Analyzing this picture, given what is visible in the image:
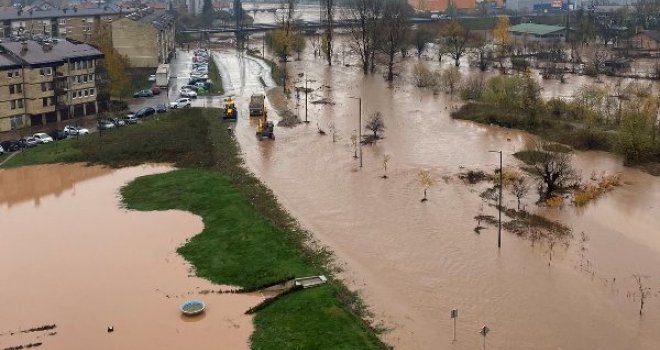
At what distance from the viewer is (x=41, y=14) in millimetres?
44219

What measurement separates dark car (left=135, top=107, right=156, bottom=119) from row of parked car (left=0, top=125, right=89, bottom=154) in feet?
9.07

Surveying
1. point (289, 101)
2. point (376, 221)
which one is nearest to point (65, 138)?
point (289, 101)

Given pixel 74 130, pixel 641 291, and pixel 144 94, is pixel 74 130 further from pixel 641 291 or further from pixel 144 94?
pixel 641 291

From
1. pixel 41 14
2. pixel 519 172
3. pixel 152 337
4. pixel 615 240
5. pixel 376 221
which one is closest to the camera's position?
pixel 152 337

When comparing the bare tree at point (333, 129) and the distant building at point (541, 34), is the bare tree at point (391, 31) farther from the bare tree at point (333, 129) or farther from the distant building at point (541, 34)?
the distant building at point (541, 34)

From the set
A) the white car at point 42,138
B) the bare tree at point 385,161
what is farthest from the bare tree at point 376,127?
the white car at point 42,138

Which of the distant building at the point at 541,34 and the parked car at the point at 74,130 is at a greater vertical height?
the distant building at the point at 541,34

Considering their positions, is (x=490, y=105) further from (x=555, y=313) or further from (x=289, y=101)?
(x=555, y=313)

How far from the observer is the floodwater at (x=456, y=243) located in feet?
40.0

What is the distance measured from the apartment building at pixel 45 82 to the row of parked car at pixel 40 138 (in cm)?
146

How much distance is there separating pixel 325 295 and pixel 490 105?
17.6 m

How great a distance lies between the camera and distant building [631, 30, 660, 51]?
50.6m

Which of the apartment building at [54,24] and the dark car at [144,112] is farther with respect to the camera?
the apartment building at [54,24]

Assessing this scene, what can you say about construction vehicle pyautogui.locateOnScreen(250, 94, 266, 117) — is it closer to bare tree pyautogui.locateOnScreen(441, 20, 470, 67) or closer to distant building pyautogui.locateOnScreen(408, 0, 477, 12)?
bare tree pyautogui.locateOnScreen(441, 20, 470, 67)
